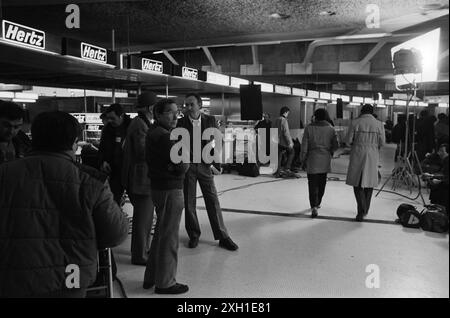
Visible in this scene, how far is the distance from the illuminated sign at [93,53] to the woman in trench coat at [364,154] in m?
3.69

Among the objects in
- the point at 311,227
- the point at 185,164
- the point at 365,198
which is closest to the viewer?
the point at 185,164

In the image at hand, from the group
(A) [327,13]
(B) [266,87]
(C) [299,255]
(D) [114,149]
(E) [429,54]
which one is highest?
(A) [327,13]

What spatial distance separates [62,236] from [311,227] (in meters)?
3.77

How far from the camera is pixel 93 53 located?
5340mm

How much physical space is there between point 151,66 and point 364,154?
149 inches

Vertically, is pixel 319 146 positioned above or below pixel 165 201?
above

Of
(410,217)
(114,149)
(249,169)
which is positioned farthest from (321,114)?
(249,169)

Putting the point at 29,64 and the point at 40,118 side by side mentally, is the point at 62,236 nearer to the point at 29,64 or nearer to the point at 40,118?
the point at 40,118

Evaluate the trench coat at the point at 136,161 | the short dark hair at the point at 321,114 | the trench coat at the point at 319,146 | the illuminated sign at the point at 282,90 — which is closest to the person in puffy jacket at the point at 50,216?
the trench coat at the point at 136,161

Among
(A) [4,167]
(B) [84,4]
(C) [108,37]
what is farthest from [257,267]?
(C) [108,37]

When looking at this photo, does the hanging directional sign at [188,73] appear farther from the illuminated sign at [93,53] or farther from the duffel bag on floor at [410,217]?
the duffel bag on floor at [410,217]

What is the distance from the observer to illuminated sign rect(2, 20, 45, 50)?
395 centimetres

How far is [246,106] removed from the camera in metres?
6.51

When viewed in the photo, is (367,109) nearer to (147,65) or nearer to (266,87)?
(147,65)
